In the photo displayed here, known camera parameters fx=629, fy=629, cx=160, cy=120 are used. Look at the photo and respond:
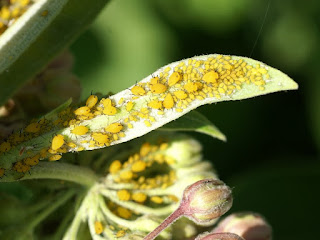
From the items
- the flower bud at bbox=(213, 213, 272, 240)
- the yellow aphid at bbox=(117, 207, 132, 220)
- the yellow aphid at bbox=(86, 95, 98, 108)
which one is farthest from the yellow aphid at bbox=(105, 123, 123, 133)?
the flower bud at bbox=(213, 213, 272, 240)

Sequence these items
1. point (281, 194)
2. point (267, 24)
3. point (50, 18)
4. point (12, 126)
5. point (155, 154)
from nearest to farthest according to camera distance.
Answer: point (50, 18) → point (12, 126) → point (155, 154) → point (281, 194) → point (267, 24)

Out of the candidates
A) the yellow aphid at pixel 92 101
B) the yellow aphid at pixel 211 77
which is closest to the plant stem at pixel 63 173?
the yellow aphid at pixel 92 101

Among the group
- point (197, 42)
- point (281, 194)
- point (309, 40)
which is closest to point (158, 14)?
point (197, 42)

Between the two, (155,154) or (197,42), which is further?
(197,42)

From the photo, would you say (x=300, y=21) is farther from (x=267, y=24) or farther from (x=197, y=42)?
(x=197, y=42)

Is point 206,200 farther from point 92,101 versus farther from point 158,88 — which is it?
point 92,101
